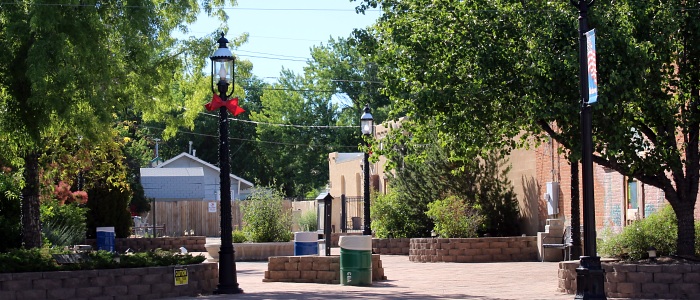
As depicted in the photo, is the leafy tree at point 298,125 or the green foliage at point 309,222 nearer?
the green foliage at point 309,222

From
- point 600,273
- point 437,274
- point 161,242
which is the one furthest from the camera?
point 161,242

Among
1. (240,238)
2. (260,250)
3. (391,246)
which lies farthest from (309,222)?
(260,250)

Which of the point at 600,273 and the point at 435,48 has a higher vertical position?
the point at 435,48

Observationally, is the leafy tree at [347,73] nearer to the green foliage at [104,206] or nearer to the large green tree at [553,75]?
the green foliage at [104,206]

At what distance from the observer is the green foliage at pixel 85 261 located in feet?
49.5

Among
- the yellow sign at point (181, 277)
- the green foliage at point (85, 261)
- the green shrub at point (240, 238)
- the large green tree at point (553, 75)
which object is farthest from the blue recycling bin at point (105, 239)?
the large green tree at point (553, 75)

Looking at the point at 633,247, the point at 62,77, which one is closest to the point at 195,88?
the point at 62,77

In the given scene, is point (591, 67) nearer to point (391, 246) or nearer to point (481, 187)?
point (481, 187)

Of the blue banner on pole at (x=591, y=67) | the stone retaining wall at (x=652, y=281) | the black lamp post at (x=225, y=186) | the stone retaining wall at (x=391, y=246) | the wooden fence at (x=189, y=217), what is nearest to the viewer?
the blue banner on pole at (x=591, y=67)

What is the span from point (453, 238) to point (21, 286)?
14.5 meters

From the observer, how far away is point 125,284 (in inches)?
619

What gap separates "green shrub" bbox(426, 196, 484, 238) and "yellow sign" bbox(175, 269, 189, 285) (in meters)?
12.2

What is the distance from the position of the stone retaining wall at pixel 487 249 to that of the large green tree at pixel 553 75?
9147 millimetres

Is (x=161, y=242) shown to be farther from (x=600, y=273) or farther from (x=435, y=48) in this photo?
(x=600, y=273)
